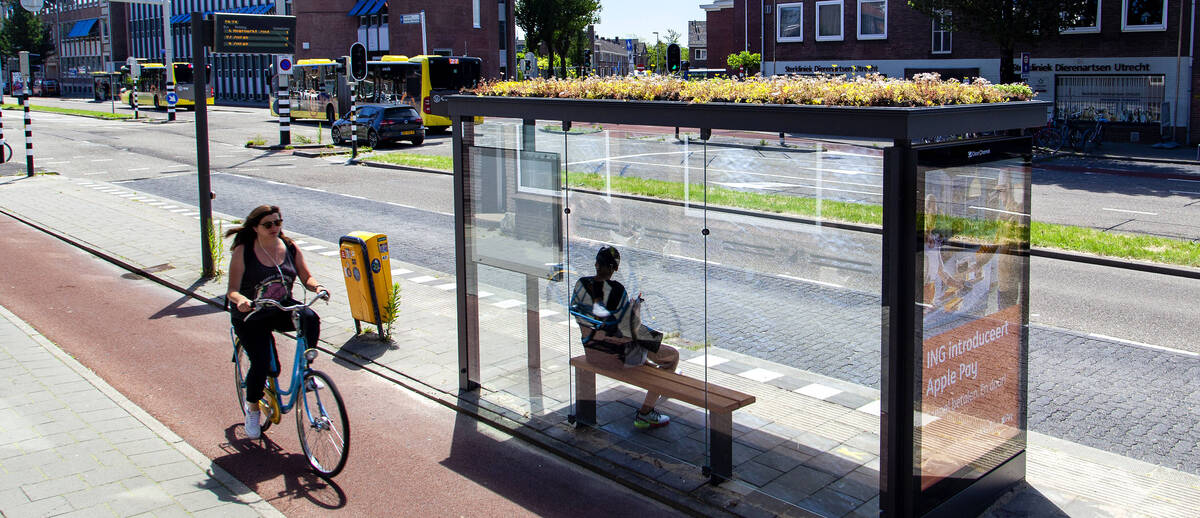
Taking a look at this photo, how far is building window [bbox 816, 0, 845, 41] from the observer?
4144 cm

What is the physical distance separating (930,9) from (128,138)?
88.9ft

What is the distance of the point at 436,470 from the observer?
20.4ft

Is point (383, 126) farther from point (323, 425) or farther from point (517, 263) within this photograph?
point (323, 425)

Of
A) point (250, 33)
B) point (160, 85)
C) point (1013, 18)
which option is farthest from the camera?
point (160, 85)

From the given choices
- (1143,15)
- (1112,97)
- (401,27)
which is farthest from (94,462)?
(401,27)

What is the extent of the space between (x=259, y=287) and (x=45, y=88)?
99.3 metres

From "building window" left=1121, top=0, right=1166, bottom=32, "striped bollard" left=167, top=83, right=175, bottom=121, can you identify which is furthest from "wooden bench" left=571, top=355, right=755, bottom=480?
"striped bollard" left=167, top=83, right=175, bottom=121

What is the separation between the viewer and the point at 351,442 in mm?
6730

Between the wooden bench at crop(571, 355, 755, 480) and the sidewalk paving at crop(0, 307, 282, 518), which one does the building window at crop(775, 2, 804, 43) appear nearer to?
the wooden bench at crop(571, 355, 755, 480)

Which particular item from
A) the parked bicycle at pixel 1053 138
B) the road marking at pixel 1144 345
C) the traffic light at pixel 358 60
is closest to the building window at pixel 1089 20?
the parked bicycle at pixel 1053 138

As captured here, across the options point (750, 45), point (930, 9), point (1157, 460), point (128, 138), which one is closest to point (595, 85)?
point (1157, 460)

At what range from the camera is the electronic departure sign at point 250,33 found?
47.4 feet

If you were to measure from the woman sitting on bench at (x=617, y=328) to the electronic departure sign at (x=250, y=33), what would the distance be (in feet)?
29.8

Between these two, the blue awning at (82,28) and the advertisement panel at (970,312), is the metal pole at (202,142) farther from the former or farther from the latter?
the blue awning at (82,28)
